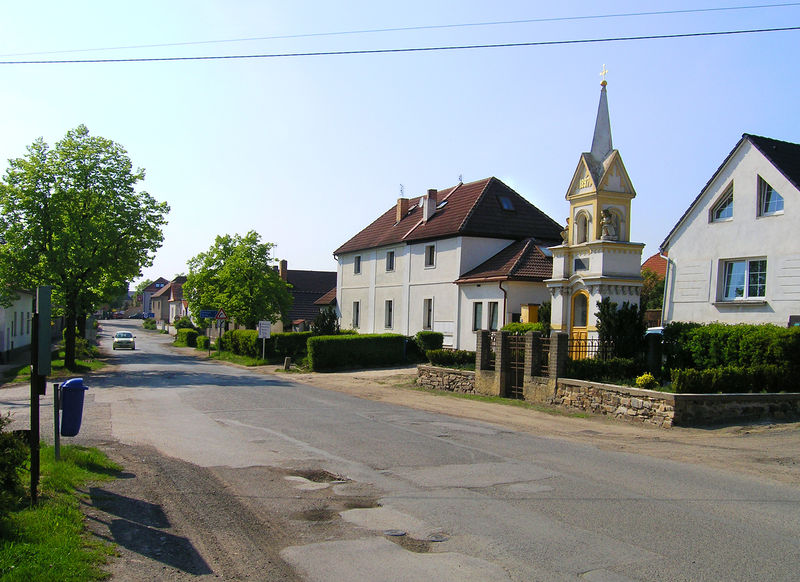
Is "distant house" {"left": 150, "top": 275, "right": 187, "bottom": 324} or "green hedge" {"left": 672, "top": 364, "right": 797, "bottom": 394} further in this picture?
"distant house" {"left": 150, "top": 275, "right": 187, "bottom": 324}

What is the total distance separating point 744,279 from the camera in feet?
73.7

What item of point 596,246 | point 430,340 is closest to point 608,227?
point 596,246

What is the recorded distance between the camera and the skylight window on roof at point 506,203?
3703 centimetres

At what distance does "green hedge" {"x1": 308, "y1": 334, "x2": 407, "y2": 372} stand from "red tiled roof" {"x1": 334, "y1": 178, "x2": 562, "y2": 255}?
6381 mm

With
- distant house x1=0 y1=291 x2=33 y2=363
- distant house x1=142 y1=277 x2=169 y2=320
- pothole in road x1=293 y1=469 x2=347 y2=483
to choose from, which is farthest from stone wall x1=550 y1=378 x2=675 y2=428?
distant house x1=142 y1=277 x2=169 y2=320

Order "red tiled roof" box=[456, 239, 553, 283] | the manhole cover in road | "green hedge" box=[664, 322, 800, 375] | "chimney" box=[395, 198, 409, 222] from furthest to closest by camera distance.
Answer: "chimney" box=[395, 198, 409, 222] < "red tiled roof" box=[456, 239, 553, 283] < "green hedge" box=[664, 322, 800, 375] < the manhole cover in road

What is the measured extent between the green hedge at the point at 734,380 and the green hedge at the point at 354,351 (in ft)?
64.9

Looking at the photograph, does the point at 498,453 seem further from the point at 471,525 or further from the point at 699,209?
the point at 699,209

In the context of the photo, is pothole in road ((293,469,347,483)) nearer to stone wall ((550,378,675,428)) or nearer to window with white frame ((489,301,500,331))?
stone wall ((550,378,675,428))

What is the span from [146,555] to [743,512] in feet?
20.5

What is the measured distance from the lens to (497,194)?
37750 millimetres

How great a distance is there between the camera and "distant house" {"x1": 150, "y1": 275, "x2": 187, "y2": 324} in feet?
355

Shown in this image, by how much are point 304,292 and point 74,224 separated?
3827 cm

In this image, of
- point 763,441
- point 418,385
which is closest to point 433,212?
point 418,385
